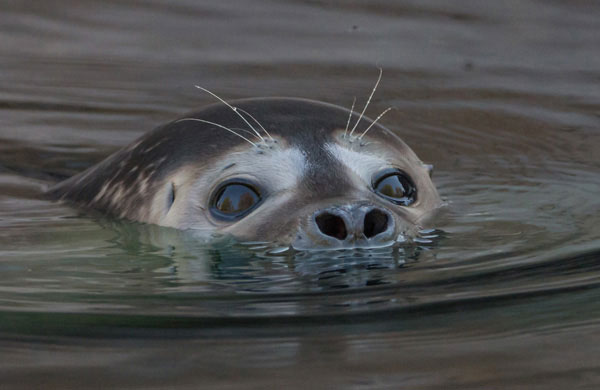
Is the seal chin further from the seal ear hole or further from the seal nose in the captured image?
the seal ear hole

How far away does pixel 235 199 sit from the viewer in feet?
12.8

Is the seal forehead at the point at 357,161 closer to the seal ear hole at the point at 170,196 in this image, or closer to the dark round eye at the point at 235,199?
the dark round eye at the point at 235,199

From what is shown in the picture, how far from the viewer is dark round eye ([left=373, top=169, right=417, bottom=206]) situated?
400 centimetres

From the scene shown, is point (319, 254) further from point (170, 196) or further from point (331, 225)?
point (170, 196)

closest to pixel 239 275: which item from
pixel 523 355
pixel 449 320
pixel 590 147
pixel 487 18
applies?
pixel 449 320

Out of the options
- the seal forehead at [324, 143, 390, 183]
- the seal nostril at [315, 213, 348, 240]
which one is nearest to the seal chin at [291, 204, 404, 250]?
the seal nostril at [315, 213, 348, 240]

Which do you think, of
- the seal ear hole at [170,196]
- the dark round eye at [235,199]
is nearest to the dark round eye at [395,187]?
the dark round eye at [235,199]

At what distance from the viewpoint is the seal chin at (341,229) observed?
133 inches

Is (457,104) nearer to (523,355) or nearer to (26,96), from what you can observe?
(26,96)

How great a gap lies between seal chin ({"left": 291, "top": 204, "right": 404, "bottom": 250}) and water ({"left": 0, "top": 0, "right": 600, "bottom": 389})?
5 cm

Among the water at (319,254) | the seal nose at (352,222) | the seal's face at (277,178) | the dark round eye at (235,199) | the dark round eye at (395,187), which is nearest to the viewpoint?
the water at (319,254)

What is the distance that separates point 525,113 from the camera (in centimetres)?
680

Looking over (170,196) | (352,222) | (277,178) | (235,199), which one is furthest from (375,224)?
(170,196)

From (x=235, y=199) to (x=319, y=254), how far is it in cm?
60
